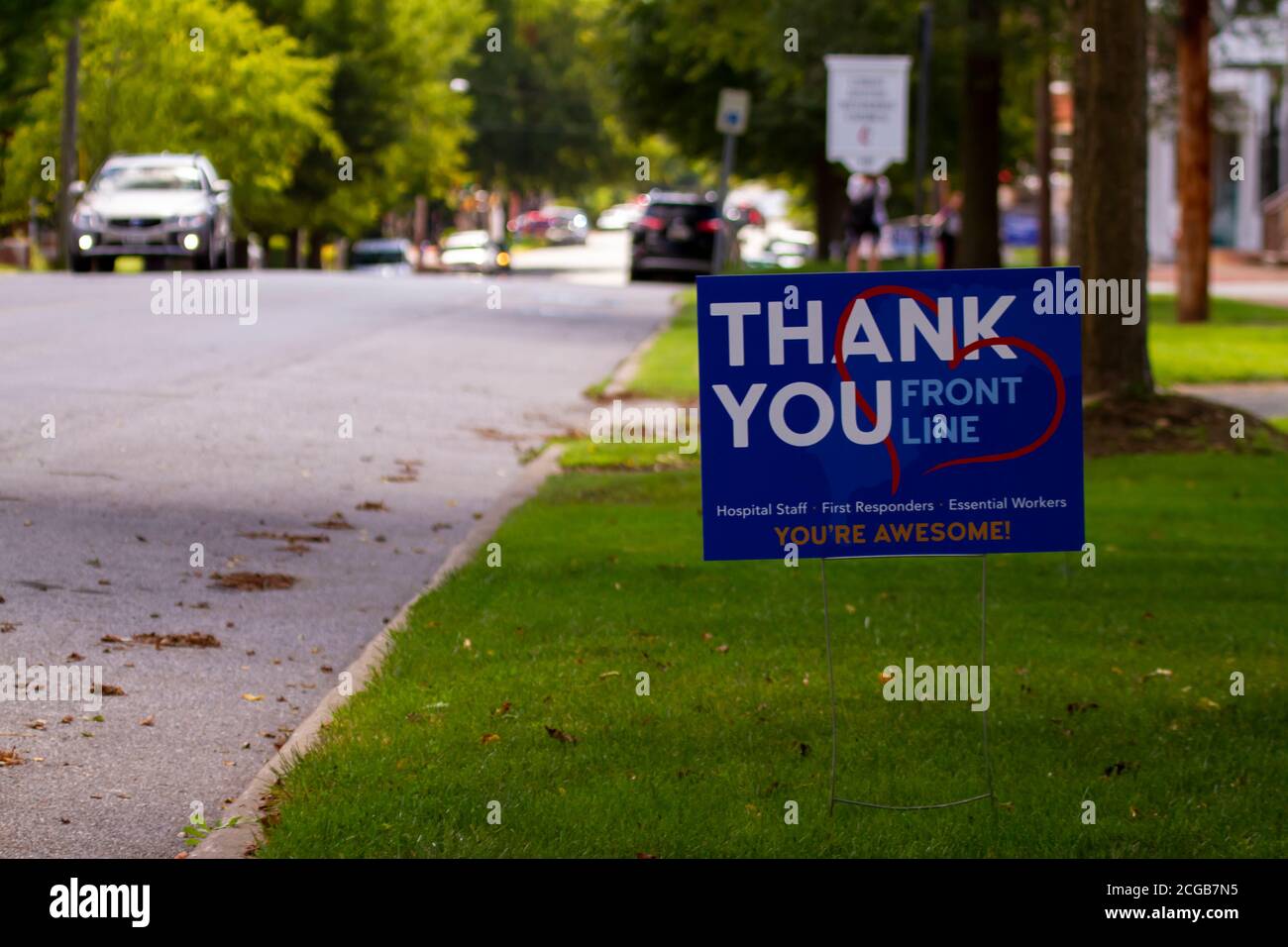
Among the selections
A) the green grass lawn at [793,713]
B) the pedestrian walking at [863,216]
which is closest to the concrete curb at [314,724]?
the green grass lawn at [793,713]

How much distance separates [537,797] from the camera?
18.7 feet

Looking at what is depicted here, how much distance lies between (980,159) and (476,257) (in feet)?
96.7

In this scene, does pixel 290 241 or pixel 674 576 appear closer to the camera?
pixel 674 576

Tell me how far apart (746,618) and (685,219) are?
30968 millimetres

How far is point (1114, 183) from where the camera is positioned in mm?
14477

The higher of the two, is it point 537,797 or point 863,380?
point 863,380

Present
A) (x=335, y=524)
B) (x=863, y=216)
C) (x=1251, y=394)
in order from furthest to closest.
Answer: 1. (x=863, y=216)
2. (x=1251, y=394)
3. (x=335, y=524)

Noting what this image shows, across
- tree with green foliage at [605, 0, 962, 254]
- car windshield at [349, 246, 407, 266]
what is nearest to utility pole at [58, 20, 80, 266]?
tree with green foliage at [605, 0, 962, 254]

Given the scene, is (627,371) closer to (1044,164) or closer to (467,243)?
(1044,164)

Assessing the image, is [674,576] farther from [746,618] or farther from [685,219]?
[685,219]

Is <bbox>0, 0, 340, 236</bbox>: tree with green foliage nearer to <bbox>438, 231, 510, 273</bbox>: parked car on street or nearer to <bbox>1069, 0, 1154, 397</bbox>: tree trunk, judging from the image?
<bbox>438, 231, 510, 273</bbox>: parked car on street

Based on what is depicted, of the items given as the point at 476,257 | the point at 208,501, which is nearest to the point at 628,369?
the point at 208,501

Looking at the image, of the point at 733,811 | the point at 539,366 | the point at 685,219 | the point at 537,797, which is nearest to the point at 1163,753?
the point at 733,811

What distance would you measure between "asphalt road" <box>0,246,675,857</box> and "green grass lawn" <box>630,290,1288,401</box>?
743 millimetres
